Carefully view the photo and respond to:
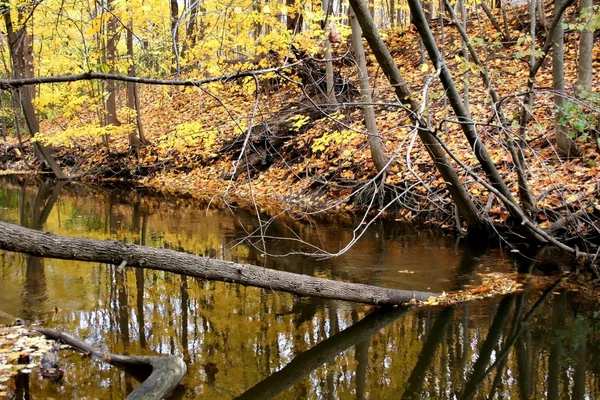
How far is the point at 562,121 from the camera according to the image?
20.3ft

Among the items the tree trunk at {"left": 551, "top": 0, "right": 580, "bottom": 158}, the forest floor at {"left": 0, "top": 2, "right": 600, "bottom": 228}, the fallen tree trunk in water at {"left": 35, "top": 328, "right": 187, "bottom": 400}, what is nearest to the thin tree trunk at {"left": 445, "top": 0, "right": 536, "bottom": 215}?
the forest floor at {"left": 0, "top": 2, "right": 600, "bottom": 228}

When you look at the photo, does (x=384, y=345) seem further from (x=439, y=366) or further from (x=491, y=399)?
(x=491, y=399)

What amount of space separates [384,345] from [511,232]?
4070mm

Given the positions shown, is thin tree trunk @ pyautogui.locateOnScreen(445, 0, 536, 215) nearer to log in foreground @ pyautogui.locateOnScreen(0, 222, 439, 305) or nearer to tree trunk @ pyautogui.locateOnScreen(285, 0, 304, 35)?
tree trunk @ pyautogui.locateOnScreen(285, 0, 304, 35)

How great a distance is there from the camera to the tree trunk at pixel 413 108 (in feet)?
20.9

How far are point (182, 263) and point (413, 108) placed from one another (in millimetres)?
4234

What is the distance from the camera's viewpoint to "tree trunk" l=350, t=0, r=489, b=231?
251 inches

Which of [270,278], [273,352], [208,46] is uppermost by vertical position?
[208,46]

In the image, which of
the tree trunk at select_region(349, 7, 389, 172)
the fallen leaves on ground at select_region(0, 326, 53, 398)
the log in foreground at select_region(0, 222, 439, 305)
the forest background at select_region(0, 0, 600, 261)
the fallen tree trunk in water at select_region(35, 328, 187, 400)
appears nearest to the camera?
the fallen tree trunk in water at select_region(35, 328, 187, 400)

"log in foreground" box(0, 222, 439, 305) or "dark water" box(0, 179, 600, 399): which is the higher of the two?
"log in foreground" box(0, 222, 439, 305)

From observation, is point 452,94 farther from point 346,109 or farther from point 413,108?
point 346,109

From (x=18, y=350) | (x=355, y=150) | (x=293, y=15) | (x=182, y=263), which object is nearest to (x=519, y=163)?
(x=355, y=150)

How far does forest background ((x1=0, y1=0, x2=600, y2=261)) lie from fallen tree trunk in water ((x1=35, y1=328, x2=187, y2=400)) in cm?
141

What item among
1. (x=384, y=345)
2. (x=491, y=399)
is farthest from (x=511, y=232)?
(x=491, y=399)
